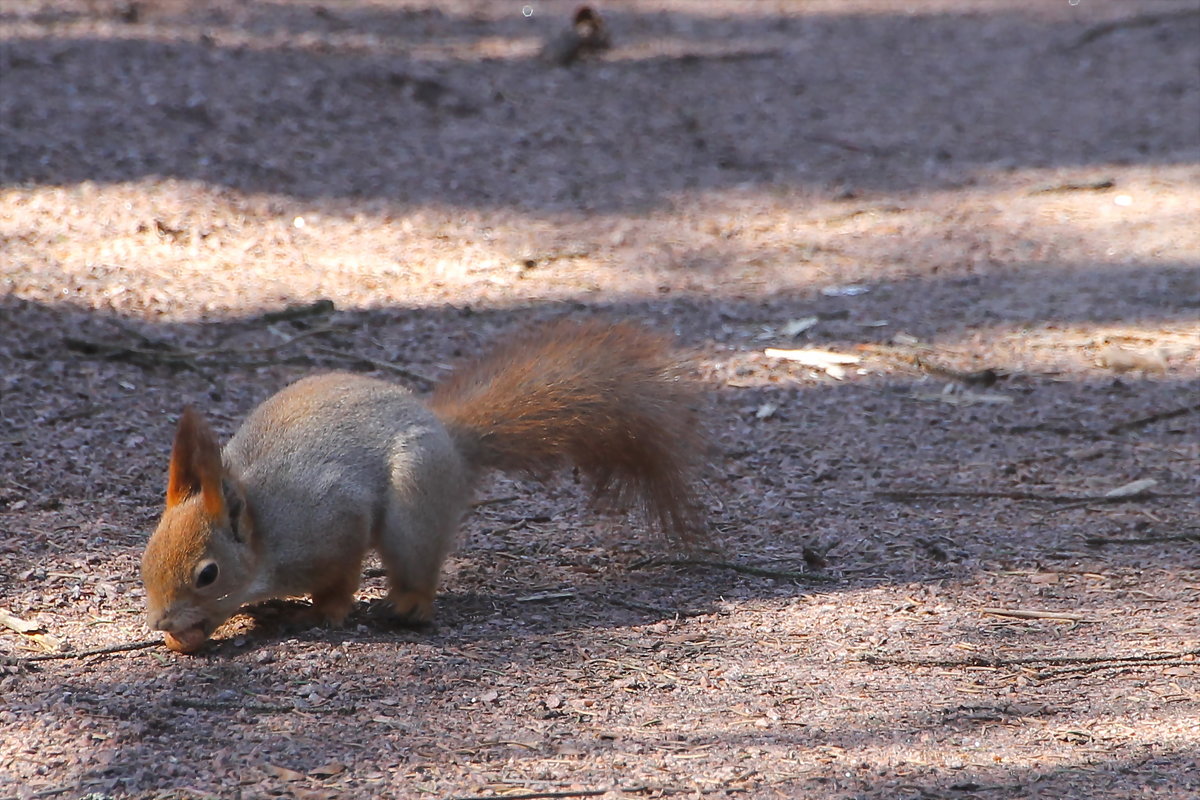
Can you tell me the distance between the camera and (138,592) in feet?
12.1

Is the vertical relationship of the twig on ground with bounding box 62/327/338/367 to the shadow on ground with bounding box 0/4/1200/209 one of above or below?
below

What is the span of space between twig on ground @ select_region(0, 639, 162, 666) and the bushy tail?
0.98 metres

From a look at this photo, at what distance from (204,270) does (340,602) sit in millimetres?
3145

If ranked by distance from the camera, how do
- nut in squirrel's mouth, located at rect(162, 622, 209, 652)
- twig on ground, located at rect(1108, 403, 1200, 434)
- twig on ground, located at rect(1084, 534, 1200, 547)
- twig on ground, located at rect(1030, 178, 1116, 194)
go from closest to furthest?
1. nut in squirrel's mouth, located at rect(162, 622, 209, 652)
2. twig on ground, located at rect(1084, 534, 1200, 547)
3. twig on ground, located at rect(1108, 403, 1200, 434)
4. twig on ground, located at rect(1030, 178, 1116, 194)

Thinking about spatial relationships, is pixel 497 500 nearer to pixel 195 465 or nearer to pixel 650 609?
pixel 650 609

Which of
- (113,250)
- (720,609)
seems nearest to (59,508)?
(720,609)

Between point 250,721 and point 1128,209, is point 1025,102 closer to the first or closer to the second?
point 1128,209

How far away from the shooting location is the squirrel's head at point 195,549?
3225 mm

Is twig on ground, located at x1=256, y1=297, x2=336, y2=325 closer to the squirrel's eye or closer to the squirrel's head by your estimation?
the squirrel's head

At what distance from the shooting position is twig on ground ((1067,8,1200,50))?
1160 cm

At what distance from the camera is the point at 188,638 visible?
3312 mm

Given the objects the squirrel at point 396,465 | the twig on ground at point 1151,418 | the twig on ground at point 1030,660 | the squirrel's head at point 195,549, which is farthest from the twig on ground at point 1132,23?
the squirrel's head at point 195,549

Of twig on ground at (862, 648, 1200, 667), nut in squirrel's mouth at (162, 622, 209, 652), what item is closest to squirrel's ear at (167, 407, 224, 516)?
→ nut in squirrel's mouth at (162, 622, 209, 652)

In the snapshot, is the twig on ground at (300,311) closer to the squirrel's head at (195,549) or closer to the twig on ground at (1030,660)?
the squirrel's head at (195,549)
